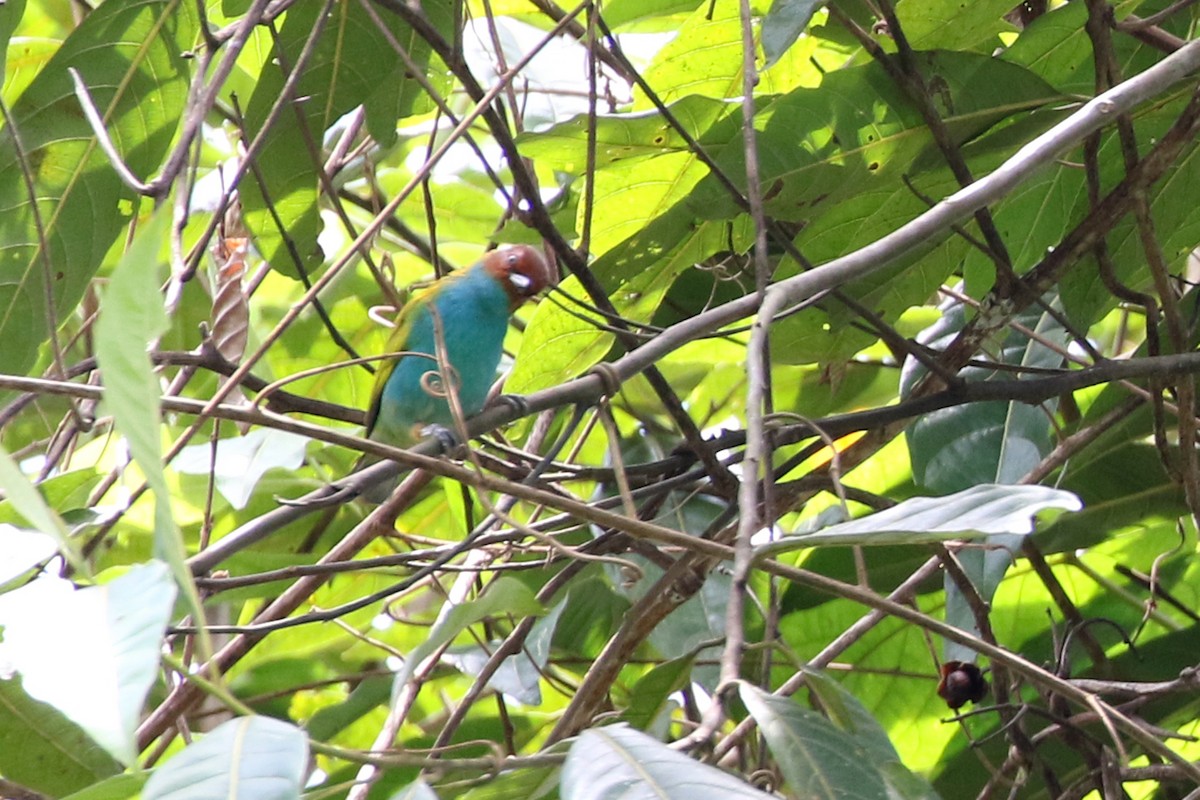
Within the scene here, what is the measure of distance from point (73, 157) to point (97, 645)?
1592mm

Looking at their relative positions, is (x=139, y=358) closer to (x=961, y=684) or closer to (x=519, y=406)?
(x=519, y=406)

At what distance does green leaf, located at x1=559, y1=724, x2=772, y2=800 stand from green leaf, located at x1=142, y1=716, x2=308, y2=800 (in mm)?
217

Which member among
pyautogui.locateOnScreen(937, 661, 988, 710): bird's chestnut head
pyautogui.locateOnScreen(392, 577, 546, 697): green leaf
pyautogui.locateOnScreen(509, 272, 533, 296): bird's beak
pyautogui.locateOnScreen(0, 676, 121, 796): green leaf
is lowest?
pyautogui.locateOnScreen(937, 661, 988, 710): bird's chestnut head

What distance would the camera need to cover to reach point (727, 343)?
320 centimetres

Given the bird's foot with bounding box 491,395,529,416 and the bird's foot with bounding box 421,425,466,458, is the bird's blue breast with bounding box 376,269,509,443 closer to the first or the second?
the bird's foot with bounding box 421,425,466,458

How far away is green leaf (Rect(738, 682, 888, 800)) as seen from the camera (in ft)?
3.80

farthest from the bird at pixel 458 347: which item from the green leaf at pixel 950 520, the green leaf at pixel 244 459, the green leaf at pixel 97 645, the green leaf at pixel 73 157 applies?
the green leaf at pixel 97 645

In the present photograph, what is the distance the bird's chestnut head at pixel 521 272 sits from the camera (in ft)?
10.2

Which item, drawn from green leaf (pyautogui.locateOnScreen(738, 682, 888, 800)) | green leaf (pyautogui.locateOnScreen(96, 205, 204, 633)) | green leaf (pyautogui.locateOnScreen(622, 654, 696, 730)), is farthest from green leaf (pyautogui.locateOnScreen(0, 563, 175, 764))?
green leaf (pyautogui.locateOnScreen(622, 654, 696, 730))

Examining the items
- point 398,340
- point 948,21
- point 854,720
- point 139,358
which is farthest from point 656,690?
point 398,340

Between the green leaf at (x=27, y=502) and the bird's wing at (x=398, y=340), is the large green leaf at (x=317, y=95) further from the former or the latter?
the green leaf at (x=27, y=502)

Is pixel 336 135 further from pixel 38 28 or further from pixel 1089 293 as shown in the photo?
pixel 1089 293

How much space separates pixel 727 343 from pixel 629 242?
0.93 m

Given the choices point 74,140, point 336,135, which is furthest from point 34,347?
point 336,135
